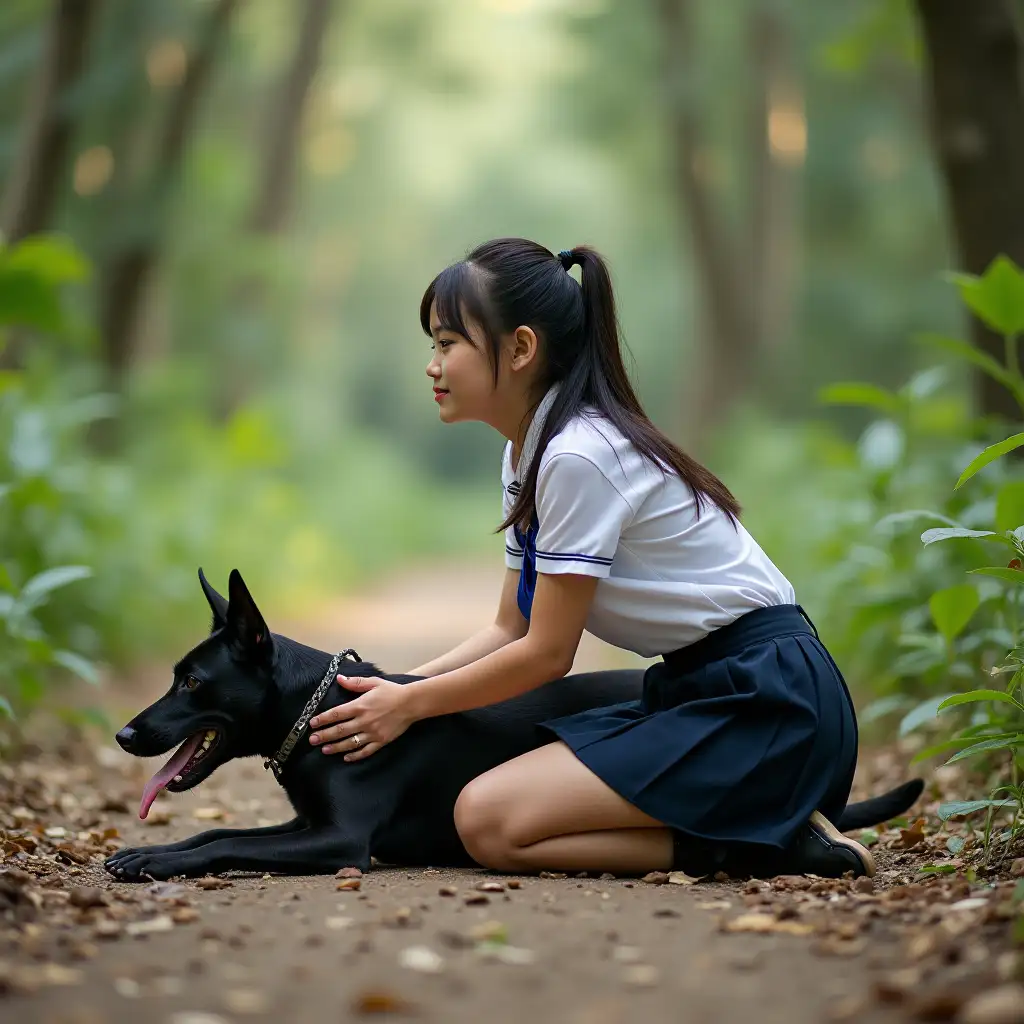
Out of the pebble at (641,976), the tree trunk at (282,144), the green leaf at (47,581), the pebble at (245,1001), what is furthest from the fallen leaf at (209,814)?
the tree trunk at (282,144)

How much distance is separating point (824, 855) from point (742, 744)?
0.33 meters

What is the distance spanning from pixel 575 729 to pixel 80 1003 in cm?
150

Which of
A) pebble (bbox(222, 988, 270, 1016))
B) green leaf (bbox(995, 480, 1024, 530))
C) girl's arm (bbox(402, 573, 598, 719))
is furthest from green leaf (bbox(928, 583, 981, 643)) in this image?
pebble (bbox(222, 988, 270, 1016))

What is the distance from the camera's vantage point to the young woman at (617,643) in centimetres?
314

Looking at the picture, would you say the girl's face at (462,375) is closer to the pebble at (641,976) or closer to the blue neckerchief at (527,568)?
the blue neckerchief at (527,568)

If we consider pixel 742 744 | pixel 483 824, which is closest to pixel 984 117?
pixel 742 744

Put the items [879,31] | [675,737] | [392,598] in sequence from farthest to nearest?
1. [392,598]
2. [879,31]
3. [675,737]

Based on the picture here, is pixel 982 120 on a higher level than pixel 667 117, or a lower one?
lower

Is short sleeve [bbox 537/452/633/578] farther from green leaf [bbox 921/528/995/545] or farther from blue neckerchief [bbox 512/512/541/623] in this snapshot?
green leaf [bbox 921/528/995/545]

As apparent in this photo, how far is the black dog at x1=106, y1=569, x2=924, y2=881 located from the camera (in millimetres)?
3184

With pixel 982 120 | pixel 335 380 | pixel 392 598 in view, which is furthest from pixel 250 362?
pixel 335 380

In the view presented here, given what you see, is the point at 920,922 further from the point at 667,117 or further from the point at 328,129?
the point at 328,129

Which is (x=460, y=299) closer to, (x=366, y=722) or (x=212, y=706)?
(x=366, y=722)

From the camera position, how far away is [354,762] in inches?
130
